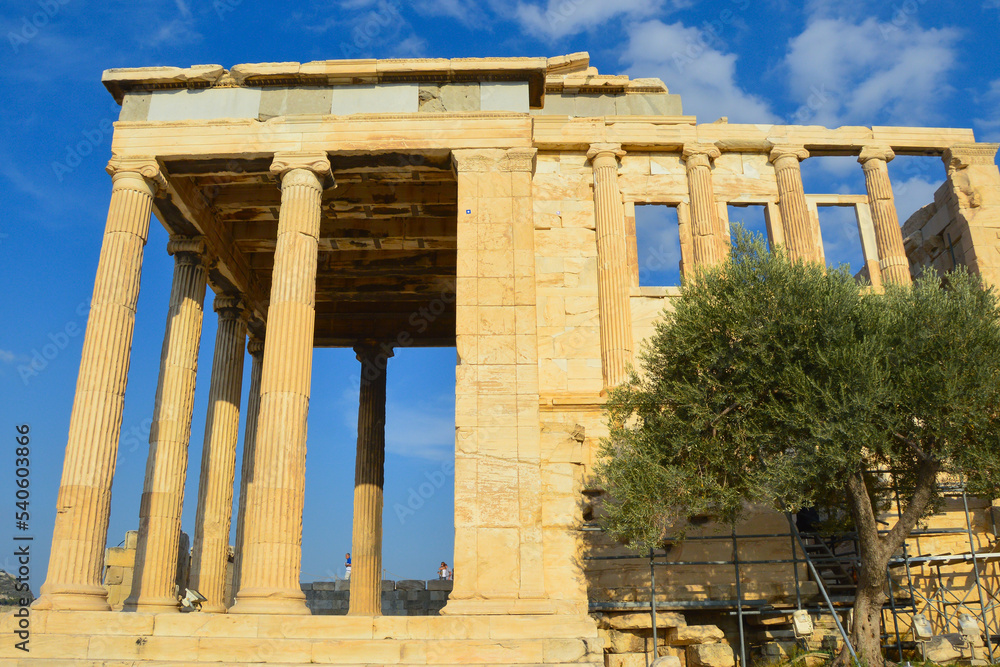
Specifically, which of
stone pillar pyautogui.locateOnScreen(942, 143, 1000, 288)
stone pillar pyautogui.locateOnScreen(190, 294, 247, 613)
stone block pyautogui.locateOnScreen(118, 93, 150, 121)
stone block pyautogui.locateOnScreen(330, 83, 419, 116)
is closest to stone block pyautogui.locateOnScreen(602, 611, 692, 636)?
stone pillar pyautogui.locateOnScreen(190, 294, 247, 613)

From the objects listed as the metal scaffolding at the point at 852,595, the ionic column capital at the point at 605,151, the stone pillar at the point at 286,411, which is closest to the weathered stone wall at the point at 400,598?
the metal scaffolding at the point at 852,595

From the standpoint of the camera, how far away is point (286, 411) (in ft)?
50.2

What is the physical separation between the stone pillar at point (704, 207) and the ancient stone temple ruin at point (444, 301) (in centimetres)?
8

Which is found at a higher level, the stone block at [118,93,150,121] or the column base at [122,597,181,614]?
the stone block at [118,93,150,121]

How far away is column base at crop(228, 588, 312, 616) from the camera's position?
13.7 m

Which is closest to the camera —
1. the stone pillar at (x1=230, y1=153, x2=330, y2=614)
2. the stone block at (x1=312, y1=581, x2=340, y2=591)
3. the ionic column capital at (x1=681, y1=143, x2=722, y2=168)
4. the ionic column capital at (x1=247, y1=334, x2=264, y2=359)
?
the stone pillar at (x1=230, y1=153, x2=330, y2=614)

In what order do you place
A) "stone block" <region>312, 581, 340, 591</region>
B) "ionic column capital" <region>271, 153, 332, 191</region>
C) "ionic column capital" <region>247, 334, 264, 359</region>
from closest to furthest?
1. "ionic column capital" <region>271, 153, 332, 191</region>
2. "ionic column capital" <region>247, 334, 264, 359</region>
3. "stone block" <region>312, 581, 340, 591</region>

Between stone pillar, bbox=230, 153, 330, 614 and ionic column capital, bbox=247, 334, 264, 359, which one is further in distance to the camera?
ionic column capital, bbox=247, 334, 264, 359

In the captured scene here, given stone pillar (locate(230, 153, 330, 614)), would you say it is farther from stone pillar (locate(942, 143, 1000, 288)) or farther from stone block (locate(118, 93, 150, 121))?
stone pillar (locate(942, 143, 1000, 288))

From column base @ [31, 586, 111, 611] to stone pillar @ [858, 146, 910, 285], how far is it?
20.0 metres

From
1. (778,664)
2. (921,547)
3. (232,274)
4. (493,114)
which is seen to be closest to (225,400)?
(232,274)

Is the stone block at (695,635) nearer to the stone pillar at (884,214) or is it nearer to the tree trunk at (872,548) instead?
the tree trunk at (872,548)

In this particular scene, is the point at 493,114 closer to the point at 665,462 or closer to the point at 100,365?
the point at 665,462

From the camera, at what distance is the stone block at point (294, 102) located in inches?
702
